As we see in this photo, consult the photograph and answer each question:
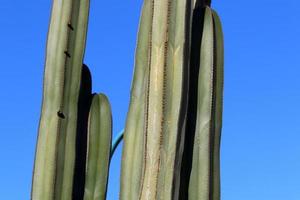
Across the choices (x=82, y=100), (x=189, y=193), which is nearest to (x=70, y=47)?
(x=82, y=100)

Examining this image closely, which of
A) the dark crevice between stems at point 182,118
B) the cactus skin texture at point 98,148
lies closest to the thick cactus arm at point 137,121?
the dark crevice between stems at point 182,118

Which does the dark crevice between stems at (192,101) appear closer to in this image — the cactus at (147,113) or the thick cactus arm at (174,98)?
the cactus at (147,113)

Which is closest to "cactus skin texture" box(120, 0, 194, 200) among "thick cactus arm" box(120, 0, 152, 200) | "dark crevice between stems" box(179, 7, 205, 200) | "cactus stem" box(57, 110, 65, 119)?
"thick cactus arm" box(120, 0, 152, 200)

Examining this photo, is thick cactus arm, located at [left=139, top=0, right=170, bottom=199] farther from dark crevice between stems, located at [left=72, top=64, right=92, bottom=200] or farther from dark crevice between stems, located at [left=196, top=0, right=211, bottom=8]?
dark crevice between stems, located at [left=72, top=64, right=92, bottom=200]

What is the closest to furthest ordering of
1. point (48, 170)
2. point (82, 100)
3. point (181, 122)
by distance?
point (181, 122)
point (48, 170)
point (82, 100)

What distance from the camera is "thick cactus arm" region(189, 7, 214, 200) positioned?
5.14 metres

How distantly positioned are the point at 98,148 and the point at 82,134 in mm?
142

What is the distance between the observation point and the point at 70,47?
5.61m

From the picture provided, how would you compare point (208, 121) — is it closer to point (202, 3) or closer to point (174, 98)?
point (174, 98)

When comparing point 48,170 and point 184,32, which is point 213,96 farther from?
point 48,170

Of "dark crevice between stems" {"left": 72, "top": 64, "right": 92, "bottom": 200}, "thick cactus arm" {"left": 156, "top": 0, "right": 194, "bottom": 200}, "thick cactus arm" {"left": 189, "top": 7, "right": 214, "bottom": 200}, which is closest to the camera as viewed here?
"thick cactus arm" {"left": 156, "top": 0, "right": 194, "bottom": 200}

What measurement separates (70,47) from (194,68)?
840mm

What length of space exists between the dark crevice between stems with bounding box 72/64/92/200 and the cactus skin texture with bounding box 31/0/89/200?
104mm

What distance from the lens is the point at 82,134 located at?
5.70m
